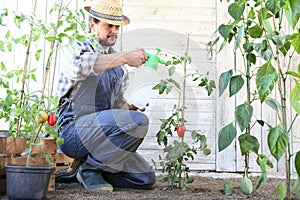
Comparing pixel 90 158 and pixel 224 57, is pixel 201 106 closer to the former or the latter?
pixel 224 57

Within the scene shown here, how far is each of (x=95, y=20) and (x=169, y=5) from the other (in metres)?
1.09

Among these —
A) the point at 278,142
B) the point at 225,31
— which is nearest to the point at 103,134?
the point at 225,31

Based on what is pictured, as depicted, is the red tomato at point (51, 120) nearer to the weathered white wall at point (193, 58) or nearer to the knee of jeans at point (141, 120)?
the knee of jeans at point (141, 120)

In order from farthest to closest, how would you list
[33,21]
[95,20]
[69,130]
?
[95,20] → [69,130] → [33,21]

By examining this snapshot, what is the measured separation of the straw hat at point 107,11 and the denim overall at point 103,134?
0.99ft

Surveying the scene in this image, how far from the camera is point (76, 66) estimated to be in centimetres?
185

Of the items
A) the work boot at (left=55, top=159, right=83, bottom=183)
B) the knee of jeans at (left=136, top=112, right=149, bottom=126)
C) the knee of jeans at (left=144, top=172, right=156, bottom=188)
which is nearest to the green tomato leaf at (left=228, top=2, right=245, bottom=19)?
the knee of jeans at (left=136, top=112, right=149, bottom=126)

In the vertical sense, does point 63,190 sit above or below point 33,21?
below

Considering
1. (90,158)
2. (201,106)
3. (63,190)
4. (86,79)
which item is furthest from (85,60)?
(201,106)

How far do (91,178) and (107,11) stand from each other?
34.7 inches

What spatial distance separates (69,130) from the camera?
6.35 feet

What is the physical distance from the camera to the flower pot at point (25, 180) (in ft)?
4.61

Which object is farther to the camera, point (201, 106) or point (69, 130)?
point (201, 106)

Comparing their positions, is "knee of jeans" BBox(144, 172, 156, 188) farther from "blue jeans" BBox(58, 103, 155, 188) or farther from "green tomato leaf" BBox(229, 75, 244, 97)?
"green tomato leaf" BBox(229, 75, 244, 97)
